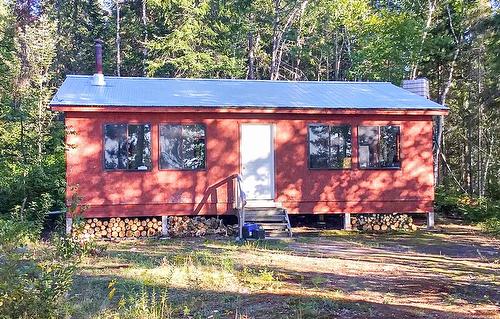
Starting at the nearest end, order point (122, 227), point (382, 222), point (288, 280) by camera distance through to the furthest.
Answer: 1. point (288, 280)
2. point (122, 227)
3. point (382, 222)

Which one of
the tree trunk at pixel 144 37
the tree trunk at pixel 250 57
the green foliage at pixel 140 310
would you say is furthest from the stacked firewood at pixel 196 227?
the tree trunk at pixel 250 57

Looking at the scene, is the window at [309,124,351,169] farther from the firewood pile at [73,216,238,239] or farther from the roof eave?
the firewood pile at [73,216,238,239]

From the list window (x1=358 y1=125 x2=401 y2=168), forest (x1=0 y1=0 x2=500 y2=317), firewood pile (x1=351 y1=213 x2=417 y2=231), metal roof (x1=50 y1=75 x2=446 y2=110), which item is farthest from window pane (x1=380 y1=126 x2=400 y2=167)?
forest (x1=0 y1=0 x2=500 y2=317)

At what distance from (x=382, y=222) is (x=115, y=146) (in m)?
7.05

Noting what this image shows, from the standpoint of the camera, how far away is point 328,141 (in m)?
13.3

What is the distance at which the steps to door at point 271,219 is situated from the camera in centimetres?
1228

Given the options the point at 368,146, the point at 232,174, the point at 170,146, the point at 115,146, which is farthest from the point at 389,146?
the point at 115,146

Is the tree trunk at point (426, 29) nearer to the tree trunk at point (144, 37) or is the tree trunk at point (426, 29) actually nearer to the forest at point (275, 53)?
the forest at point (275, 53)

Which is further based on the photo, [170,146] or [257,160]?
[257,160]

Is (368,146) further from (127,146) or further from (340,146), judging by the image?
(127,146)

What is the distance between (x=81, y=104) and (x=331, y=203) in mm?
6444

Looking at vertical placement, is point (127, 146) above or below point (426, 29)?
below

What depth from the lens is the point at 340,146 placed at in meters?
13.4

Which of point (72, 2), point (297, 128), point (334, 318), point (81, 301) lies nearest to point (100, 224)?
point (297, 128)
